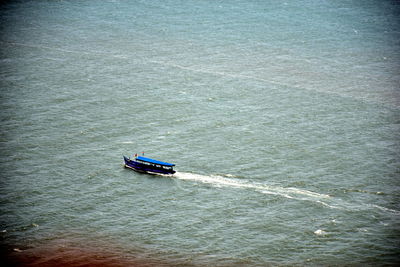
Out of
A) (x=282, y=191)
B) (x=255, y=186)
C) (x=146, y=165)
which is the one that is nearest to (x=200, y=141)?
(x=146, y=165)

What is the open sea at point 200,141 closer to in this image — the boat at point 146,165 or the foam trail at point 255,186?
the foam trail at point 255,186

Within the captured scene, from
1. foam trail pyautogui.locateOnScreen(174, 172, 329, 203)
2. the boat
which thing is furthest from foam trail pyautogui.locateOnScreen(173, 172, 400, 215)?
the boat

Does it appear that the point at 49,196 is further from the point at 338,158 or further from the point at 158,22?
the point at 158,22

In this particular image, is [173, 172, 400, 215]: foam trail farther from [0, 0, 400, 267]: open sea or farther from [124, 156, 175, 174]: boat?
[124, 156, 175, 174]: boat

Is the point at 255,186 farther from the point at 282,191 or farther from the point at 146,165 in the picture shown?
the point at 146,165

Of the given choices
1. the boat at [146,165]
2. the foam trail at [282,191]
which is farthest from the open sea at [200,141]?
the boat at [146,165]
